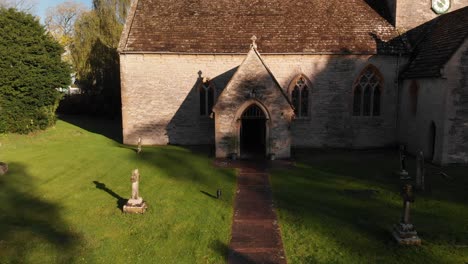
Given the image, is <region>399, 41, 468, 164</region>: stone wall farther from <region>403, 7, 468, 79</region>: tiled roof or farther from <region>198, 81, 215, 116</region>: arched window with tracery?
<region>198, 81, 215, 116</region>: arched window with tracery

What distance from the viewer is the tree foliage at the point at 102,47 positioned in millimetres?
37906

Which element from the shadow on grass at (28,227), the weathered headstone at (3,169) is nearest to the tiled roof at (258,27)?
the weathered headstone at (3,169)

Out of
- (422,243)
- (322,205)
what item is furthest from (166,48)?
(422,243)

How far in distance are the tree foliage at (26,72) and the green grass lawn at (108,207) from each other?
16.6 feet

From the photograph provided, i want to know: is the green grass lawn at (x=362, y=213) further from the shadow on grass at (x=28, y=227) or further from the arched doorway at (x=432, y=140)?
the shadow on grass at (x=28, y=227)

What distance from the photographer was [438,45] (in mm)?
20328

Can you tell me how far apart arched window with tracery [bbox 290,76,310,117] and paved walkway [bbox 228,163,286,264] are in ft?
29.1

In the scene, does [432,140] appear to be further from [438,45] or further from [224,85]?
[224,85]

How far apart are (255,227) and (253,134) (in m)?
14.3

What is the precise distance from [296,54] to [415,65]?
7.48 metres

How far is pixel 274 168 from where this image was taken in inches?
724

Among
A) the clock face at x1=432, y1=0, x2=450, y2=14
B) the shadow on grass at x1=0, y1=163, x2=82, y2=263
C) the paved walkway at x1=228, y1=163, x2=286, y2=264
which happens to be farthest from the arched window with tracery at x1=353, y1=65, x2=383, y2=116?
the shadow on grass at x1=0, y1=163, x2=82, y2=263

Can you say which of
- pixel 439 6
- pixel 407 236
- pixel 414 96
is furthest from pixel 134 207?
pixel 439 6

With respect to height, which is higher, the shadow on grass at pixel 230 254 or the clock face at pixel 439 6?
the clock face at pixel 439 6
